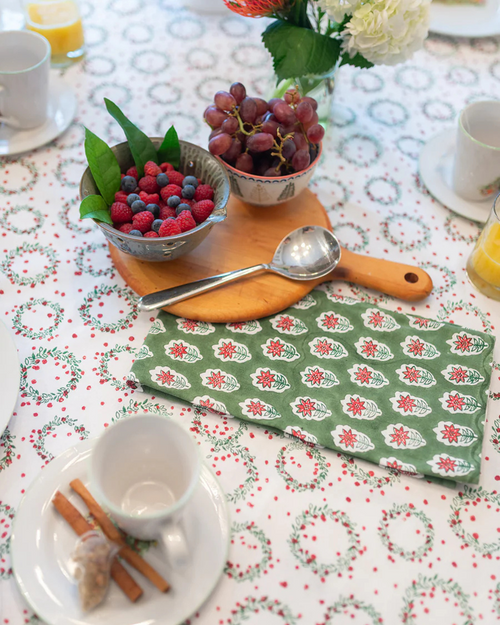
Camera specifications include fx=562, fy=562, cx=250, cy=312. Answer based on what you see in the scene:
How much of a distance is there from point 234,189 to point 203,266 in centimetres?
16

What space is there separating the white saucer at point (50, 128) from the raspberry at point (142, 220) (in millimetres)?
415

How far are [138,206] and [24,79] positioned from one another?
40cm

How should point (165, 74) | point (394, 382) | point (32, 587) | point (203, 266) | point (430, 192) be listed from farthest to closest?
point (165, 74), point (430, 192), point (203, 266), point (394, 382), point (32, 587)

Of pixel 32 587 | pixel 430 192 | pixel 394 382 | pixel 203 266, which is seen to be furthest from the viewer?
pixel 430 192

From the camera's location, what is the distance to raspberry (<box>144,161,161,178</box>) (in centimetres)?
93

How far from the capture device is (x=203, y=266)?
98cm

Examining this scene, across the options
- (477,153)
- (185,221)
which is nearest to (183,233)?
(185,221)

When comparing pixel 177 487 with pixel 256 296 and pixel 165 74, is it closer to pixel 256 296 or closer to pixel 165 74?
pixel 256 296

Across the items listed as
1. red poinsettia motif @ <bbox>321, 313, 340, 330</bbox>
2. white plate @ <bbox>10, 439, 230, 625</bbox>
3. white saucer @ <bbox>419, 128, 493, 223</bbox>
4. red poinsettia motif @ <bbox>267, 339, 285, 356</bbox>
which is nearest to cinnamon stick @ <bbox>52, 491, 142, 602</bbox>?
white plate @ <bbox>10, 439, 230, 625</bbox>

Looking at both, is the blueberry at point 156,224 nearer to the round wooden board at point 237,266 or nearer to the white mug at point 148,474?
the round wooden board at point 237,266

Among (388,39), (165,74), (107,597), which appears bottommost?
(107,597)

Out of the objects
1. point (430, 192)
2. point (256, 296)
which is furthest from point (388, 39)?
point (256, 296)

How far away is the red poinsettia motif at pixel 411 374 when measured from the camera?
86 centimetres

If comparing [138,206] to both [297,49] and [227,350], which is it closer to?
[227,350]
